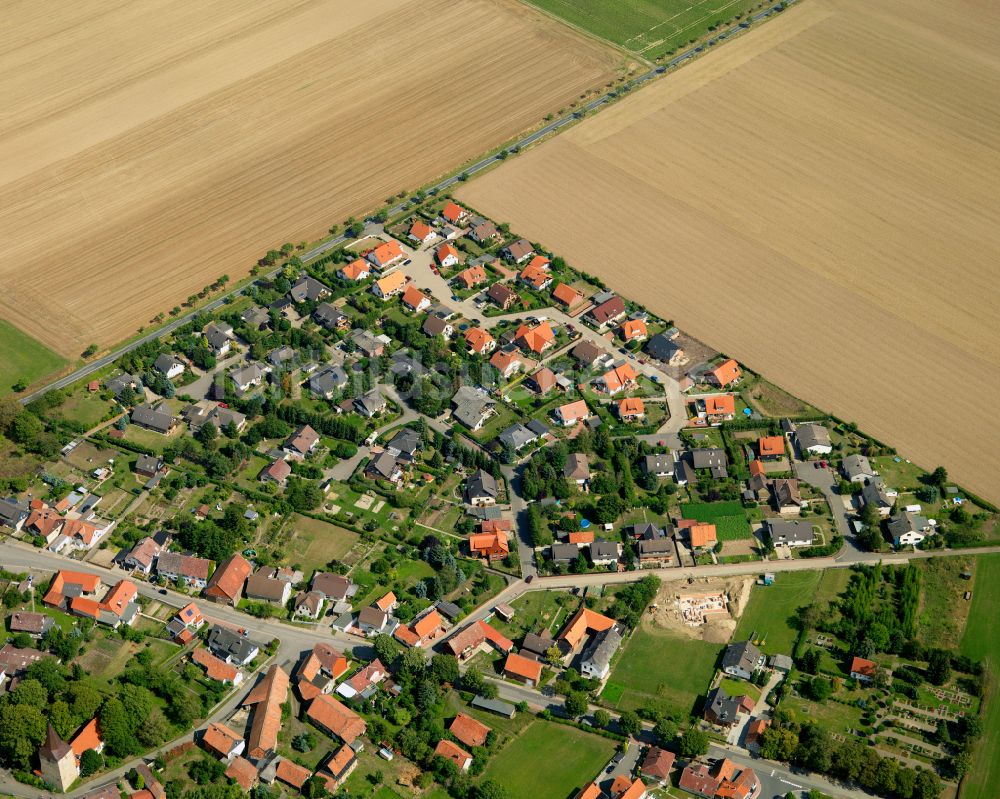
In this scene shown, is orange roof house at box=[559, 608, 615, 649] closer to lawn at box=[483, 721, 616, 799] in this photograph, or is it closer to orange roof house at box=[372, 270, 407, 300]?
lawn at box=[483, 721, 616, 799]

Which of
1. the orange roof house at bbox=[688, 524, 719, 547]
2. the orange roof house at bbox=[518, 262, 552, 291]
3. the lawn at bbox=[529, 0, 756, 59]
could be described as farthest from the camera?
the lawn at bbox=[529, 0, 756, 59]

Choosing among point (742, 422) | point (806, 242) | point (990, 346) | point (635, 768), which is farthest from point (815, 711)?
point (806, 242)

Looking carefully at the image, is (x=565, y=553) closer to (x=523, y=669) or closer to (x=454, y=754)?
(x=523, y=669)

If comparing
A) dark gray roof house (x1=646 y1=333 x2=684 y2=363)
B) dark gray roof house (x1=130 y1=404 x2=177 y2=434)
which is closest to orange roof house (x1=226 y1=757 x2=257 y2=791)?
dark gray roof house (x1=130 y1=404 x2=177 y2=434)

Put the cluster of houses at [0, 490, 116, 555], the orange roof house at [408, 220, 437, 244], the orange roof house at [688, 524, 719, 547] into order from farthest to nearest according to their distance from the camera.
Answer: the orange roof house at [408, 220, 437, 244]
the orange roof house at [688, 524, 719, 547]
the cluster of houses at [0, 490, 116, 555]

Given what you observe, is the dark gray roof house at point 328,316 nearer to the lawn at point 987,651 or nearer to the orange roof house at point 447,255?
the orange roof house at point 447,255

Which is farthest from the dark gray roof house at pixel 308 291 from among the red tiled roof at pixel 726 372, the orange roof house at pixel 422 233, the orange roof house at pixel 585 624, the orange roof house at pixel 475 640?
the orange roof house at pixel 585 624

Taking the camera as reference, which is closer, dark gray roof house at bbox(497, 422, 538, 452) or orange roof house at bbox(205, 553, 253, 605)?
orange roof house at bbox(205, 553, 253, 605)

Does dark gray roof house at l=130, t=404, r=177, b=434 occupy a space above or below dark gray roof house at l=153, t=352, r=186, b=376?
below
